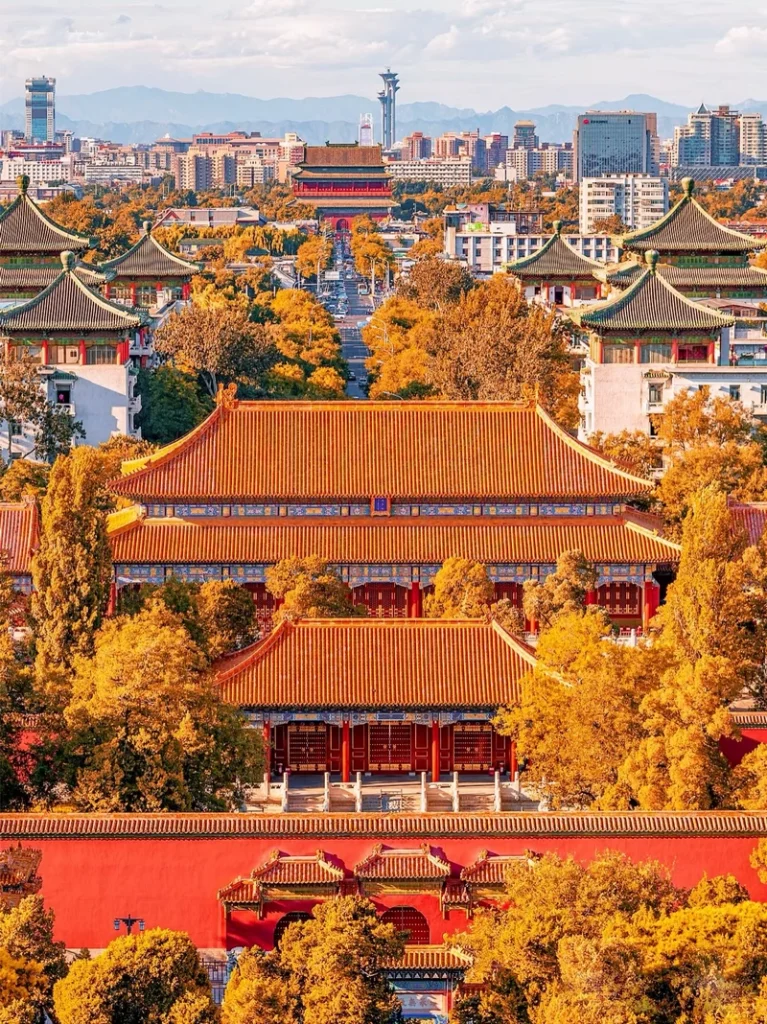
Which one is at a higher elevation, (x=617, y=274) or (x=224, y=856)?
(x=617, y=274)

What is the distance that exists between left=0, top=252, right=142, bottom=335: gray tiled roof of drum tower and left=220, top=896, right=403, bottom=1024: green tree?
3927 centimetres

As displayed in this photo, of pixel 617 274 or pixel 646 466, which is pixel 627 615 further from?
pixel 617 274

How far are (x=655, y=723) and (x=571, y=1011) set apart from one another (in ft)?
28.2

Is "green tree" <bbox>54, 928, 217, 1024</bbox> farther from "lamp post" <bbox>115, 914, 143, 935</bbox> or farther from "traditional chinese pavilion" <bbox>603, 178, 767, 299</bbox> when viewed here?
"traditional chinese pavilion" <bbox>603, 178, 767, 299</bbox>

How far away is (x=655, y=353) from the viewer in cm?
6094

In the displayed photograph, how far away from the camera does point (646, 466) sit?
5166cm

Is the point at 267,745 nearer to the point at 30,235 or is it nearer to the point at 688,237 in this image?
the point at 688,237

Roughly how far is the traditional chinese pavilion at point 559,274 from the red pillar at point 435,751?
50412 mm

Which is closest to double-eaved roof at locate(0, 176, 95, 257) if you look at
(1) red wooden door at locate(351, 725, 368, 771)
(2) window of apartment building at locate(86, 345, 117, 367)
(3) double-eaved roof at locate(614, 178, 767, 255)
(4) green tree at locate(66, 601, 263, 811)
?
(2) window of apartment building at locate(86, 345, 117, 367)

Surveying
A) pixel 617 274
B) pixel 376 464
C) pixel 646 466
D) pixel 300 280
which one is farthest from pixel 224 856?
pixel 300 280

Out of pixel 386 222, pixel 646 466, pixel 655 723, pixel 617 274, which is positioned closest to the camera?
pixel 655 723

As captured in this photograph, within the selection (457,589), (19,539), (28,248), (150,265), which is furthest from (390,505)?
(150,265)

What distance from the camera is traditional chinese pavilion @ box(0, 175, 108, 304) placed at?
73.8 m

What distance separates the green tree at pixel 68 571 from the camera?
3516 cm
